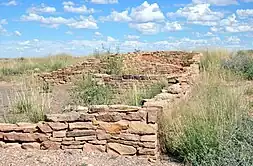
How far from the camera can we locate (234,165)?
5152mm

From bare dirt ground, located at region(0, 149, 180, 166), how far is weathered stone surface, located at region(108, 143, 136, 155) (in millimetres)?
111

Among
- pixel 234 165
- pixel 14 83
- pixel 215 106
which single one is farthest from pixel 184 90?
pixel 14 83

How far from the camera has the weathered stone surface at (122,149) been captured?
21.4ft

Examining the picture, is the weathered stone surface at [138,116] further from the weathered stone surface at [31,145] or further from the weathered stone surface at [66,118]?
the weathered stone surface at [31,145]

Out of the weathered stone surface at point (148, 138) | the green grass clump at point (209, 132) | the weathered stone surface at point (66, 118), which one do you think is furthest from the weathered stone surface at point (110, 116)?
the green grass clump at point (209, 132)

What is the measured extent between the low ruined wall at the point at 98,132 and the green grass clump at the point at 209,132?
0.30m

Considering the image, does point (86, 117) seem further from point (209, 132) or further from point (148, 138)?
point (209, 132)

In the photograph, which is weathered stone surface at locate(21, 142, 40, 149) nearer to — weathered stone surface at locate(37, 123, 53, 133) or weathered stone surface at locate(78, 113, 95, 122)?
weathered stone surface at locate(37, 123, 53, 133)

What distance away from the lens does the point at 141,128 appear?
6.52 meters

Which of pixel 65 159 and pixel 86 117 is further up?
pixel 86 117

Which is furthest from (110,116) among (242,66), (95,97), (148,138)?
(242,66)

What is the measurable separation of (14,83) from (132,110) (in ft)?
35.9

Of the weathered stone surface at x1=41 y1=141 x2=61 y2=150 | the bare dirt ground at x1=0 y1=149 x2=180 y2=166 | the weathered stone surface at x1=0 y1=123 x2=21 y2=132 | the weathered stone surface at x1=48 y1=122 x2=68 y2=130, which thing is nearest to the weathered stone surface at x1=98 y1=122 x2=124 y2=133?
the bare dirt ground at x1=0 y1=149 x2=180 y2=166

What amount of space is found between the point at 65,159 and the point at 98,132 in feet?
2.12
